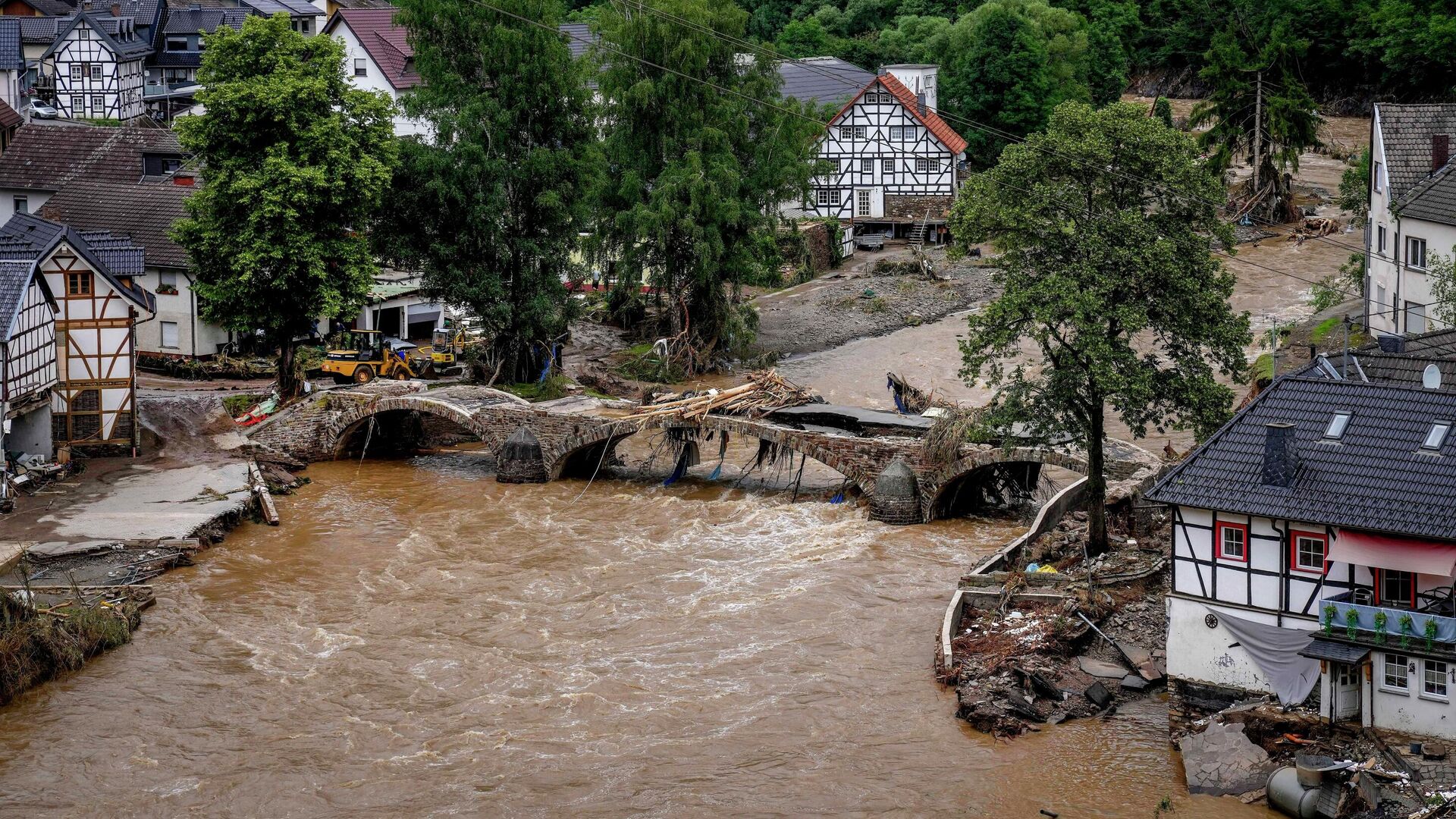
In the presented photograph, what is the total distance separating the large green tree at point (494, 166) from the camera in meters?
56.0

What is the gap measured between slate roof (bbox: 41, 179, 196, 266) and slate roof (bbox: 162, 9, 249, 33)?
4376 centimetres

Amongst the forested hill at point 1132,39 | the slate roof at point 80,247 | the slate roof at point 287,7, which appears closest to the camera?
the slate roof at point 80,247

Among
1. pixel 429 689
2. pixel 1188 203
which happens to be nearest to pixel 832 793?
pixel 429 689

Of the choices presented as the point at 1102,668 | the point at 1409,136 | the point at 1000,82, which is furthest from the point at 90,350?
the point at 1000,82

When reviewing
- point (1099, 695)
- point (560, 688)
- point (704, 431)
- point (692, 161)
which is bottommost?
point (560, 688)

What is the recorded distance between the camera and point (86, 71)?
100312 mm

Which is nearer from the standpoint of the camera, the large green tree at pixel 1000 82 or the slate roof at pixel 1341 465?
the slate roof at pixel 1341 465

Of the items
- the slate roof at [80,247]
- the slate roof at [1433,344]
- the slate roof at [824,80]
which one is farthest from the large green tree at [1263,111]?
the slate roof at [80,247]

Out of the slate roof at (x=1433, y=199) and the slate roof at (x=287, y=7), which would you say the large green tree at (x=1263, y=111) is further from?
the slate roof at (x=287, y=7)

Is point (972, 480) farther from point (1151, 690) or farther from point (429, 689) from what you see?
point (429, 689)

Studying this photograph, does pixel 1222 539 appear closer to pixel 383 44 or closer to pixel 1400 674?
pixel 1400 674

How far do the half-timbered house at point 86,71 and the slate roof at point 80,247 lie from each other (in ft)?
162

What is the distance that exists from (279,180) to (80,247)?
6.41m

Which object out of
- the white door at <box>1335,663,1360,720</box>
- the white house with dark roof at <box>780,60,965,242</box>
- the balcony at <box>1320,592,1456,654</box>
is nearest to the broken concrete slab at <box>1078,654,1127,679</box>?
the white door at <box>1335,663,1360,720</box>
